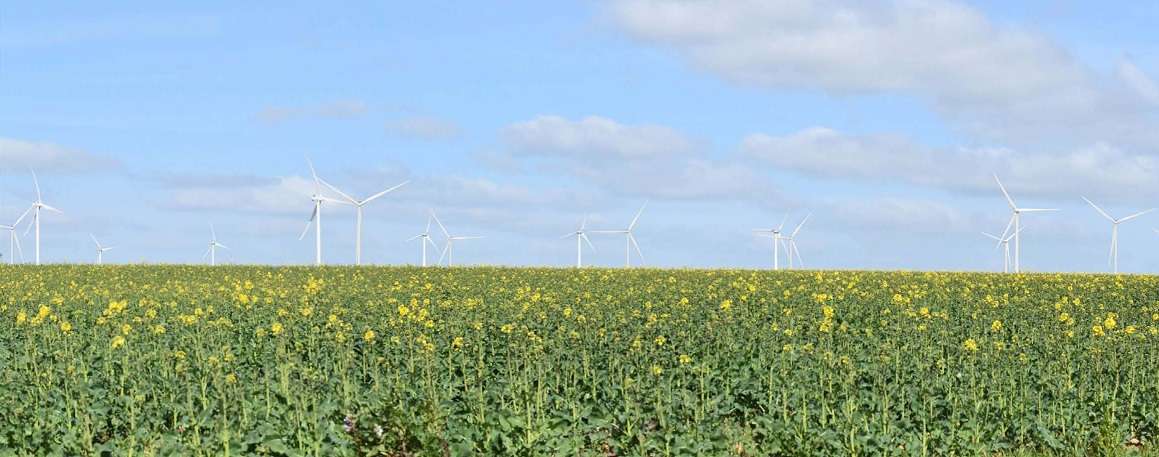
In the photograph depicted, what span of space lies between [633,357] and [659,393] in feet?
12.3

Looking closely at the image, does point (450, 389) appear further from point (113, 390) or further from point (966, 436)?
point (966, 436)

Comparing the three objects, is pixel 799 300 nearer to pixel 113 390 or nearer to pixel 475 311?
pixel 475 311

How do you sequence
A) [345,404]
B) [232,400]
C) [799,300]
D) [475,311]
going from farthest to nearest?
[799,300], [475,311], [345,404], [232,400]

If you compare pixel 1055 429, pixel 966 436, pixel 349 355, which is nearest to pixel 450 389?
pixel 349 355

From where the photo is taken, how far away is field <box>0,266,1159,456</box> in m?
13.2

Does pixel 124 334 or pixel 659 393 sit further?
pixel 124 334

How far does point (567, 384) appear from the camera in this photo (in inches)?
671

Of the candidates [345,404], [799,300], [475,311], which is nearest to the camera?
[345,404]

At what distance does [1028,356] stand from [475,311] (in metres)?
11.3

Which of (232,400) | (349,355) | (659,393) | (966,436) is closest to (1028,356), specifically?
(966,436)

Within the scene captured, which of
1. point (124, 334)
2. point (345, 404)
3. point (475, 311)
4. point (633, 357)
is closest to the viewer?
point (345, 404)

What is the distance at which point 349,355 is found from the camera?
18.2m

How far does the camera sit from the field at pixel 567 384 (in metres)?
13.2

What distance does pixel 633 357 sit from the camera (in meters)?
17.8
